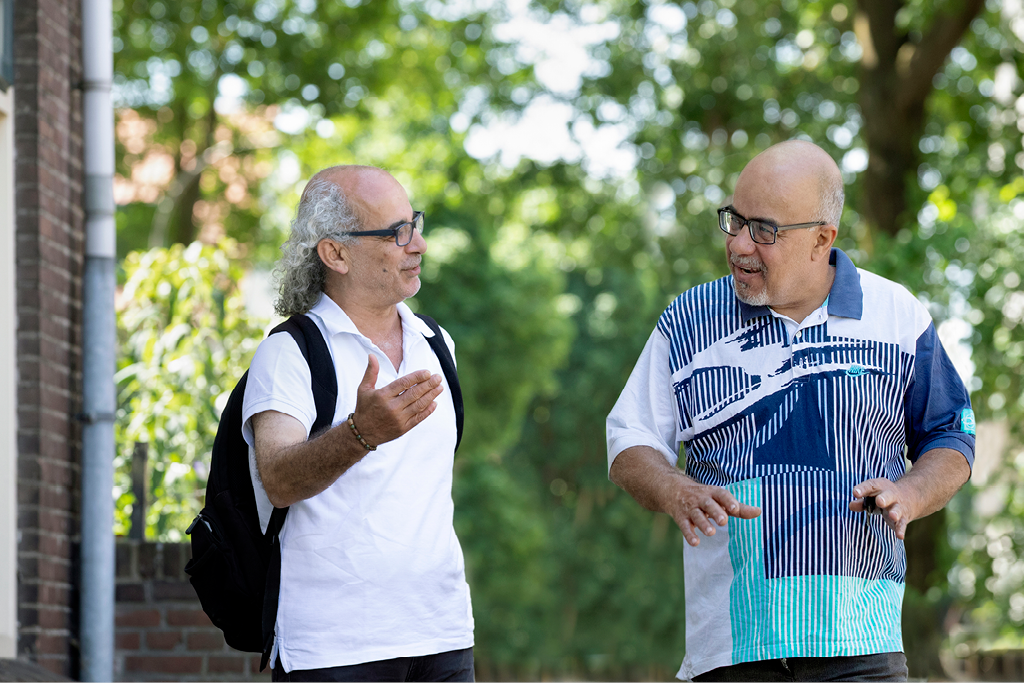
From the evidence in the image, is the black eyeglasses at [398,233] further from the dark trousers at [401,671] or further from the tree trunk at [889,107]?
the tree trunk at [889,107]

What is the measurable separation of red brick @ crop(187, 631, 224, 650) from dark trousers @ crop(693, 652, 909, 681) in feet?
10.4

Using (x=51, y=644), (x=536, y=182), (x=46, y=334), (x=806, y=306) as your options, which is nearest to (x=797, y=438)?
(x=806, y=306)

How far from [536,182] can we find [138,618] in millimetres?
8126

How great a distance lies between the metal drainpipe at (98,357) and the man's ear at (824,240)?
3.24 m

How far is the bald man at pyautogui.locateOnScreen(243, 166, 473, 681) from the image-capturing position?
2633 mm

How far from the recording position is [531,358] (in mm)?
19844

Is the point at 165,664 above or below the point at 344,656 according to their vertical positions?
below

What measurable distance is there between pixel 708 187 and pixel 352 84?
423 centimetres

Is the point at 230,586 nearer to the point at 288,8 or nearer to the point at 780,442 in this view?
the point at 780,442

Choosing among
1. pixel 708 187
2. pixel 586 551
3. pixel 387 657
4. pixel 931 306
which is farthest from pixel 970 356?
pixel 586 551

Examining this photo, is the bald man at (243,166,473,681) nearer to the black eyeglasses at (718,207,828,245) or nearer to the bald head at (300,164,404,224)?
the bald head at (300,164,404,224)

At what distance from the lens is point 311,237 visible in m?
2.93

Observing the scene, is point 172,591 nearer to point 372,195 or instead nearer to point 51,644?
point 51,644

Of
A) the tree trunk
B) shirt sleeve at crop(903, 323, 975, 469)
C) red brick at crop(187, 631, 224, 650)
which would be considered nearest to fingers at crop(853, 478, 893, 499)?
shirt sleeve at crop(903, 323, 975, 469)
